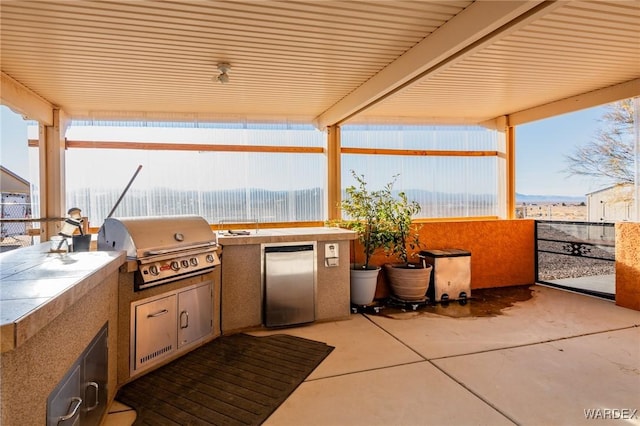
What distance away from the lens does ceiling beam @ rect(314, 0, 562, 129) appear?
2.57m

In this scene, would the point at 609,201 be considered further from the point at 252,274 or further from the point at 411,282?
the point at 252,274

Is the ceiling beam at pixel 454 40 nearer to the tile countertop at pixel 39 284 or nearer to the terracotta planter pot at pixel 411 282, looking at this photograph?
the terracotta planter pot at pixel 411 282

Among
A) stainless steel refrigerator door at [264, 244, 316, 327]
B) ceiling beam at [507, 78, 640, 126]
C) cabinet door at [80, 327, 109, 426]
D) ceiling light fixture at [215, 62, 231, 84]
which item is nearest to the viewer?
cabinet door at [80, 327, 109, 426]

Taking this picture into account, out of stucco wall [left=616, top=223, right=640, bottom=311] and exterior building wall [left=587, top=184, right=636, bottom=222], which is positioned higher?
exterior building wall [left=587, top=184, right=636, bottom=222]

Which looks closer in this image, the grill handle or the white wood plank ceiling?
the white wood plank ceiling

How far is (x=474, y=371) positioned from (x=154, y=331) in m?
2.80

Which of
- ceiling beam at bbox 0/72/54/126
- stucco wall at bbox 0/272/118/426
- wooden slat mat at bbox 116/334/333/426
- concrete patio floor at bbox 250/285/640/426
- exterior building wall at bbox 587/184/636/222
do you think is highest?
ceiling beam at bbox 0/72/54/126

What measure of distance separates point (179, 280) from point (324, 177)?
3247mm

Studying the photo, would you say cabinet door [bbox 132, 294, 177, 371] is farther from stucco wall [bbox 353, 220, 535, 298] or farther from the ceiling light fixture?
stucco wall [bbox 353, 220, 535, 298]

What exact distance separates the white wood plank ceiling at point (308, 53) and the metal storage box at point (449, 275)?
2.34m

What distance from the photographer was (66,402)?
5.67ft

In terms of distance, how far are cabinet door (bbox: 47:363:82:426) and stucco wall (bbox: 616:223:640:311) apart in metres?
6.13

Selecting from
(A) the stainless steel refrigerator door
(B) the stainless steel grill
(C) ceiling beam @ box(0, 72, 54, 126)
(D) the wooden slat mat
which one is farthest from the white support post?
(C) ceiling beam @ box(0, 72, 54, 126)

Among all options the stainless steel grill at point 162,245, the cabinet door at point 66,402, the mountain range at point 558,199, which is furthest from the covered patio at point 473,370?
the mountain range at point 558,199
